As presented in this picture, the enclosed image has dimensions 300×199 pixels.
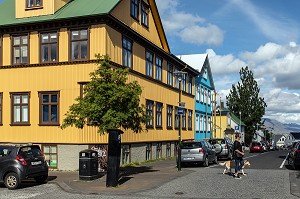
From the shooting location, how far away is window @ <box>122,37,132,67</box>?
84.2ft

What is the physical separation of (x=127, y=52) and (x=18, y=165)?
12.5 meters

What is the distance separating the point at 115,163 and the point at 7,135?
1118 centimetres

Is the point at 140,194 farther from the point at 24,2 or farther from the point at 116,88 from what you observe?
the point at 24,2

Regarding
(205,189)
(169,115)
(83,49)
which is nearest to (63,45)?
(83,49)

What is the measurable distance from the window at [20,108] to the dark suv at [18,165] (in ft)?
26.9

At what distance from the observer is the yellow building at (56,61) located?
74.5ft

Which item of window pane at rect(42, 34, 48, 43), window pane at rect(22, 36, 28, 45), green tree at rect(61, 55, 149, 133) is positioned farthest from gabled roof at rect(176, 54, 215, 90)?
green tree at rect(61, 55, 149, 133)

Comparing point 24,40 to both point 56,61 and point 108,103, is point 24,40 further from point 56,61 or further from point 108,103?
point 108,103

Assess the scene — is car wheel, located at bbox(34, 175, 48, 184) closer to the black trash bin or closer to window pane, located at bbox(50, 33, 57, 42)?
the black trash bin

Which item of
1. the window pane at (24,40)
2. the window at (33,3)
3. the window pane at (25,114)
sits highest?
the window at (33,3)

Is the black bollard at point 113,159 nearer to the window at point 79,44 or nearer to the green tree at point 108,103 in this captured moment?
the green tree at point 108,103

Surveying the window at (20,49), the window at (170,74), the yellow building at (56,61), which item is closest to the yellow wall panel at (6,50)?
the yellow building at (56,61)

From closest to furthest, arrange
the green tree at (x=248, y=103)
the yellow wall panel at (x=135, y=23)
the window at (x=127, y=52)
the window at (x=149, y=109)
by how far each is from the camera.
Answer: the yellow wall panel at (x=135, y=23) < the window at (x=127, y=52) < the window at (x=149, y=109) < the green tree at (x=248, y=103)

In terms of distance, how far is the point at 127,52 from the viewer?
26203 mm
